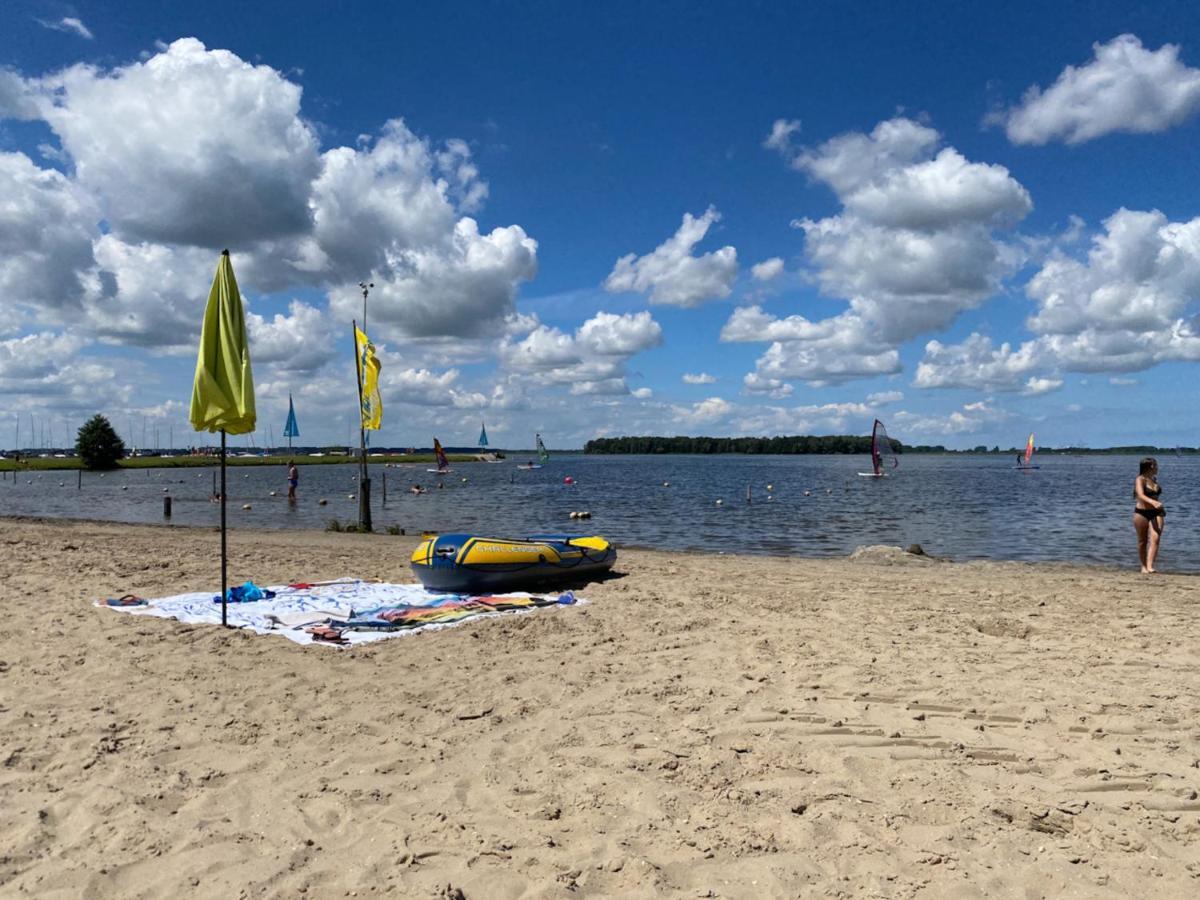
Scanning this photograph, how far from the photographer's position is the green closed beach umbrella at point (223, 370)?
262 inches

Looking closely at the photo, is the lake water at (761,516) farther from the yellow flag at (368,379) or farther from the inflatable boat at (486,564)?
the inflatable boat at (486,564)

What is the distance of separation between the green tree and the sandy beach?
91.8 metres

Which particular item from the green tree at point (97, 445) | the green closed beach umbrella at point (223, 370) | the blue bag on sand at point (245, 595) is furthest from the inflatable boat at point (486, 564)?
the green tree at point (97, 445)

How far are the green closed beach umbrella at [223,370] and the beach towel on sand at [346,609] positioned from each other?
1.50 m

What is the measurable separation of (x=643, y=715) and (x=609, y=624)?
2761 mm

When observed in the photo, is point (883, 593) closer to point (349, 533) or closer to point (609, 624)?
point (609, 624)

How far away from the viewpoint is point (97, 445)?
8500 cm

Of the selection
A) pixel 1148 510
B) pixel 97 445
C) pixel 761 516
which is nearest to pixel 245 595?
pixel 1148 510

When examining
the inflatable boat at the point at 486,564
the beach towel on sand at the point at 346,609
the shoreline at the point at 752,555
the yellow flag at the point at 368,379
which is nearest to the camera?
the beach towel on sand at the point at 346,609

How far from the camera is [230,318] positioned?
6766mm

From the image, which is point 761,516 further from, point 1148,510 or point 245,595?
point 245,595

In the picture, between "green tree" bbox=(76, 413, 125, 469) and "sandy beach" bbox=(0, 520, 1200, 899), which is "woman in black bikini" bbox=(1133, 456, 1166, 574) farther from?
"green tree" bbox=(76, 413, 125, 469)

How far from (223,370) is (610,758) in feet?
15.7

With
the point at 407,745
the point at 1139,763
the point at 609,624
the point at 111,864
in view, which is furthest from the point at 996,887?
the point at 609,624
